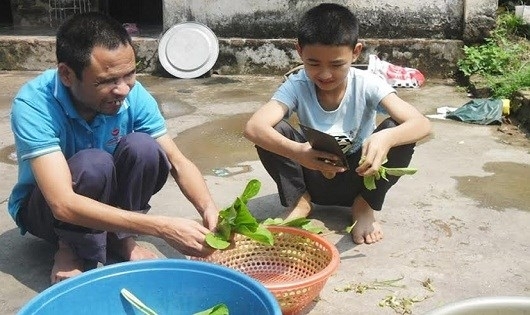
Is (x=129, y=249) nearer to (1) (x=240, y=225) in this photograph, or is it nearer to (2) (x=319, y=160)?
(1) (x=240, y=225)

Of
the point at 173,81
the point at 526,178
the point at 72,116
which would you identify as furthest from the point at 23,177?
the point at 173,81

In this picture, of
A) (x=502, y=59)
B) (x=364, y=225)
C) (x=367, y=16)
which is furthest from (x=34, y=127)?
(x=367, y=16)

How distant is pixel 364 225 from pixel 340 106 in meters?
0.54

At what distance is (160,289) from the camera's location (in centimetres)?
202

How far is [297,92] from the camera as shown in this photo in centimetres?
293

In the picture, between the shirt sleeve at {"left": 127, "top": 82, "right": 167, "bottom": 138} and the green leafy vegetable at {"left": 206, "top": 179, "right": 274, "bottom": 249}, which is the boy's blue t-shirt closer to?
the shirt sleeve at {"left": 127, "top": 82, "right": 167, "bottom": 138}

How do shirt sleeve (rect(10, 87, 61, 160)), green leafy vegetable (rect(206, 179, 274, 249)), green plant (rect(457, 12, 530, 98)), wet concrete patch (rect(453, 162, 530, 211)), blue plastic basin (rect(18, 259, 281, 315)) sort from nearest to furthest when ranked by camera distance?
blue plastic basin (rect(18, 259, 281, 315))
green leafy vegetable (rect(206, 179, 274, 249))
shirt sleeve (rect(10, 87, 61, 160))
wet concrete patch (rect(453, 162, 530, 211))
green plant (rect(457, 12, 530, 98))

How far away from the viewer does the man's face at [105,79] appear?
2242 mm

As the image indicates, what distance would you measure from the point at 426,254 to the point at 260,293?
120 cm

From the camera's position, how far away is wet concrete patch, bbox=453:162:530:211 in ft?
11.0

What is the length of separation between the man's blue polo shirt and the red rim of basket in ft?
2.23

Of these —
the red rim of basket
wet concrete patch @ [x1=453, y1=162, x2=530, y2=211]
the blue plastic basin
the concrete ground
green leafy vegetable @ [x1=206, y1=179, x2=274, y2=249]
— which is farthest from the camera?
wet concrete patch @ [x1=453, y1=162, x2=530, y2=211]

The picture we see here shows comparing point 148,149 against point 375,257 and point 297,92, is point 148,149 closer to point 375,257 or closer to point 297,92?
point 297,92

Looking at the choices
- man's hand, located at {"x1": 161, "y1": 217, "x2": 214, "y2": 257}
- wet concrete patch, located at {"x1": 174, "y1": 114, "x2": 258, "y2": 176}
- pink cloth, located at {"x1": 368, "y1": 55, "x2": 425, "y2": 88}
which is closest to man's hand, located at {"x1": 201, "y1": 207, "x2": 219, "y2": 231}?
man's hand, located at {"x1": 161, "y1": 217, "x2": 214, "y2": 257}
